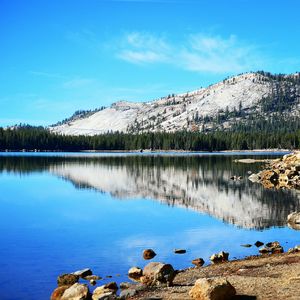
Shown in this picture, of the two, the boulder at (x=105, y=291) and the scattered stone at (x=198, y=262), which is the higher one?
the boulder at (x=105, y=291)

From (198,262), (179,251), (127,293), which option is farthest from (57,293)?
(179,251)

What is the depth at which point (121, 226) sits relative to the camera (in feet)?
145

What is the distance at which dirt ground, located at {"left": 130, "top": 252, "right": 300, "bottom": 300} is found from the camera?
2009 centimetres

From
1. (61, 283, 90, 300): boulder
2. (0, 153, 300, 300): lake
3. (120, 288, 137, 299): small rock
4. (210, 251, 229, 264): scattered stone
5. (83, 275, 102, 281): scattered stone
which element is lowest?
(0, 153, 300, 300): lake

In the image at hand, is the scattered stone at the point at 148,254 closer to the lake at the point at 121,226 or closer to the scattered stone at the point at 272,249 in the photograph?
the lake at the point at 121,226

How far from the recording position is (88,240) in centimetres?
3753

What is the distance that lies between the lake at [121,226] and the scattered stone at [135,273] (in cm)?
47

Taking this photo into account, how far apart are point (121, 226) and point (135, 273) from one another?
17.9m

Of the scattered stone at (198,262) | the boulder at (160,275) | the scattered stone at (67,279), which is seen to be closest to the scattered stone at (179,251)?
the scattered stone at (198,262)

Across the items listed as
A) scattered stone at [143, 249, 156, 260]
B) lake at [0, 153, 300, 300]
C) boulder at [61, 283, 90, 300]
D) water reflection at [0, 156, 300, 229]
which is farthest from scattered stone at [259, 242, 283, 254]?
boulder at [61, 283, 90, 300]

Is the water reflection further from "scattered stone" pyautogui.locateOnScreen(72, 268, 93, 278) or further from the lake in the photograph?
"scattered stone" pyautogui.locateOnScreen(72, 268, 93, 278)

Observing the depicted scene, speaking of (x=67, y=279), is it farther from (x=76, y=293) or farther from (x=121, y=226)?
(x=121, y=226)

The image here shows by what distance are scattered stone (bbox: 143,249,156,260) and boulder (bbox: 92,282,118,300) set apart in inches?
287

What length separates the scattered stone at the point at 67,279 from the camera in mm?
25156
